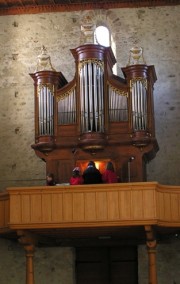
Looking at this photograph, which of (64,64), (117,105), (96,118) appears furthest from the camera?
(64,64)

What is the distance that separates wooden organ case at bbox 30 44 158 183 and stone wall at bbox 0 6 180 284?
2.30m

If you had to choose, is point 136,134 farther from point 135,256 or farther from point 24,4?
point 24,4

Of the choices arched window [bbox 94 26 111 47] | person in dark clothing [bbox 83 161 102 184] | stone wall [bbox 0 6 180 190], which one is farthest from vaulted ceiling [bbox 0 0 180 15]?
person in dark clothing [bbox 83 161 102 184]

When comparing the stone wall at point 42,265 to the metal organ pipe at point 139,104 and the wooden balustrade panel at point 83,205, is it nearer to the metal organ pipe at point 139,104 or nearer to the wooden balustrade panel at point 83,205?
the wooden balustrade panel at point 83,205

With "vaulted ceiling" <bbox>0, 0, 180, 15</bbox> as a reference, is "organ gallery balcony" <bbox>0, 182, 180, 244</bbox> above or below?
below

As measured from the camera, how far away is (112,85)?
20406 millimetres

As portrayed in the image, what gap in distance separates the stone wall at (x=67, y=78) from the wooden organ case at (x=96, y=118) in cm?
230

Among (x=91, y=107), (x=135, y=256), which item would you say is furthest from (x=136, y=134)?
(x=135, y=256)

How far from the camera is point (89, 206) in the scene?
1762cm

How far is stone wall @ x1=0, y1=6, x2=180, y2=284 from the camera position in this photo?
882 inches

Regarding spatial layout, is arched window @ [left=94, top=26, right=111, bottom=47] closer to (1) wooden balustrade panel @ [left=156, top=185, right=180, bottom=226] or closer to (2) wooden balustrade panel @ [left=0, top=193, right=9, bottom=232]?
(1) wooden balustrade panel @ [left=156, top=185, right=180, bottom=226]

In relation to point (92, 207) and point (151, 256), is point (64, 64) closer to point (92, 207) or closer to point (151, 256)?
point (92, 207)

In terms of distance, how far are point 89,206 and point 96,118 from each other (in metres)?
3.35

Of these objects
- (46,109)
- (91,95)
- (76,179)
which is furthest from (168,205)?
(46,109)
